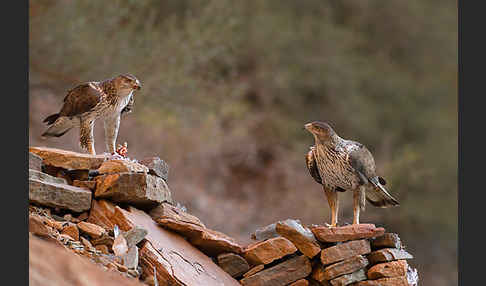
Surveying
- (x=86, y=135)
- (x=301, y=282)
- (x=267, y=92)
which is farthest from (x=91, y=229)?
(x=267, y=92)

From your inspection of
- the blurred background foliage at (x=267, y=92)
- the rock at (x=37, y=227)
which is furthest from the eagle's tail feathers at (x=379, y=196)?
the blurred background foliage at (x=267, y=92)

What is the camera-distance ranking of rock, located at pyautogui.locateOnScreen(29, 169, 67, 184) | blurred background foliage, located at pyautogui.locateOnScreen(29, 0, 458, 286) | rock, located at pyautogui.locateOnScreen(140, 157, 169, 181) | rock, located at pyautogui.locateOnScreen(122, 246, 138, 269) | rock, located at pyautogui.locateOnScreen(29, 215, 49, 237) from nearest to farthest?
1. rock, located at pyautogui.locateOnScreen(29, 215, 49, 237)
2. rock, located at pyautogui.locateOnScreen(122, 246, 138, 269)
3. rock, located at pyautogui.locateOnScreen(29, 169, 67, 184)
4. rock, located at pyautogui.locateOnScreen(140, 157, 169, 181)
5. blurred background foliage, located at pyautogui.locateOnScreen(29, 0, 458, 286)

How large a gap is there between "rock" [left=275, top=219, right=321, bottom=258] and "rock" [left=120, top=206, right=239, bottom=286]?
0.36 metres

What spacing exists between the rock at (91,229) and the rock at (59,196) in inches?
5.5

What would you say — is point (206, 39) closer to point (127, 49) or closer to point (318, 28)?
point (127, 49)

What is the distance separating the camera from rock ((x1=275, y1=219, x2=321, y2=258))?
3082 mm

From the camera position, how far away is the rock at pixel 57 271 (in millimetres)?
1886

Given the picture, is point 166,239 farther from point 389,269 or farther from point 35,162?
point 389,269

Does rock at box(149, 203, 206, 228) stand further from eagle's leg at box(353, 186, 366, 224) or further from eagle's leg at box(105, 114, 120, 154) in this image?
eagle's leg at box(353, 186, 366, 224)

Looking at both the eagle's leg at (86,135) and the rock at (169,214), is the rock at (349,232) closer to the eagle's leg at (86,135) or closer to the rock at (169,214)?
the rock at (169,214)

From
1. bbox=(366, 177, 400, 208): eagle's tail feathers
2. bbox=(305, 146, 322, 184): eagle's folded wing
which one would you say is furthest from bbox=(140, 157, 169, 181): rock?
bbox=(366, 177, 400, 208): eagle's tail feathers

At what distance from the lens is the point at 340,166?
320 cm

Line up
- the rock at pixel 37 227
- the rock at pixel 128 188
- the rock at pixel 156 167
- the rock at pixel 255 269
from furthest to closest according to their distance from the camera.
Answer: the rock at pixel 156 167 < the rock at pixel 255 269 < the rock at pixel 128 188 < the rock at pixel 37 227

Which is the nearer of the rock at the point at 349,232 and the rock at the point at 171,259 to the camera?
the rock at the point at 171,259
